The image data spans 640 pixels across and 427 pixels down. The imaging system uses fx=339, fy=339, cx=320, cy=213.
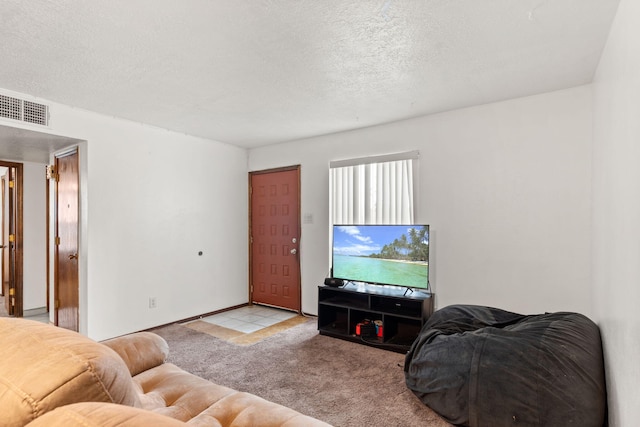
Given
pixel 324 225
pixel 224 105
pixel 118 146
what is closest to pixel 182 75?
pixel 224 105

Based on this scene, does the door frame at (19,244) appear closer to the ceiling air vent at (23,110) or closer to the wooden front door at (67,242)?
the wooden front door at (67,242)

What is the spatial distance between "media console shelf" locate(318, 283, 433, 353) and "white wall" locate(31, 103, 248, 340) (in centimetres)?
178

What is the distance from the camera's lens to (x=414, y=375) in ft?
7.90

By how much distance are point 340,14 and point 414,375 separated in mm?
2377

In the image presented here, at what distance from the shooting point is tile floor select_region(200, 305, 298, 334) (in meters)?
4.18

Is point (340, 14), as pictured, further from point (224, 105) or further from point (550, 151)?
point (550, 151)

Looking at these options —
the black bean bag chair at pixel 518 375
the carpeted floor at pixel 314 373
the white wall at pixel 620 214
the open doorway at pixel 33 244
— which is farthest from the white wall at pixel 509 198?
the open doorway at pixel 33 244

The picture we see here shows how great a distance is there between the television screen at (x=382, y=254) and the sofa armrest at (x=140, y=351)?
7.34ft

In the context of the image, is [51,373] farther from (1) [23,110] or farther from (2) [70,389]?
(1) [23,110]

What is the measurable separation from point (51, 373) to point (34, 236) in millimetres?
5303

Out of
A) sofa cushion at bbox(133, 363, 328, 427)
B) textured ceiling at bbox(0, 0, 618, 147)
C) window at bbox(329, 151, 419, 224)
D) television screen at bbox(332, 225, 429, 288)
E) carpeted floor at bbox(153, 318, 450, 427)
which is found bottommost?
carpeted floor at bbox(153, 318, 450, 427)

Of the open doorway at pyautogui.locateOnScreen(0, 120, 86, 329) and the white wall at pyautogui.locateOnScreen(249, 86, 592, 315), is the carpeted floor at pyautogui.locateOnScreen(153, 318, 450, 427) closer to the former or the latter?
the white wall at pyautogui.locateOnScreen(249, 86, 592, 315)

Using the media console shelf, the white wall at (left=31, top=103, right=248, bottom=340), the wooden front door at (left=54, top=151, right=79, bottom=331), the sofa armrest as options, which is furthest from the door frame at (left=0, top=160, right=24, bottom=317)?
the media console shelf

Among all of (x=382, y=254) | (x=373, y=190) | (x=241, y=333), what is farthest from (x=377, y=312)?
(x=241, y=333)
